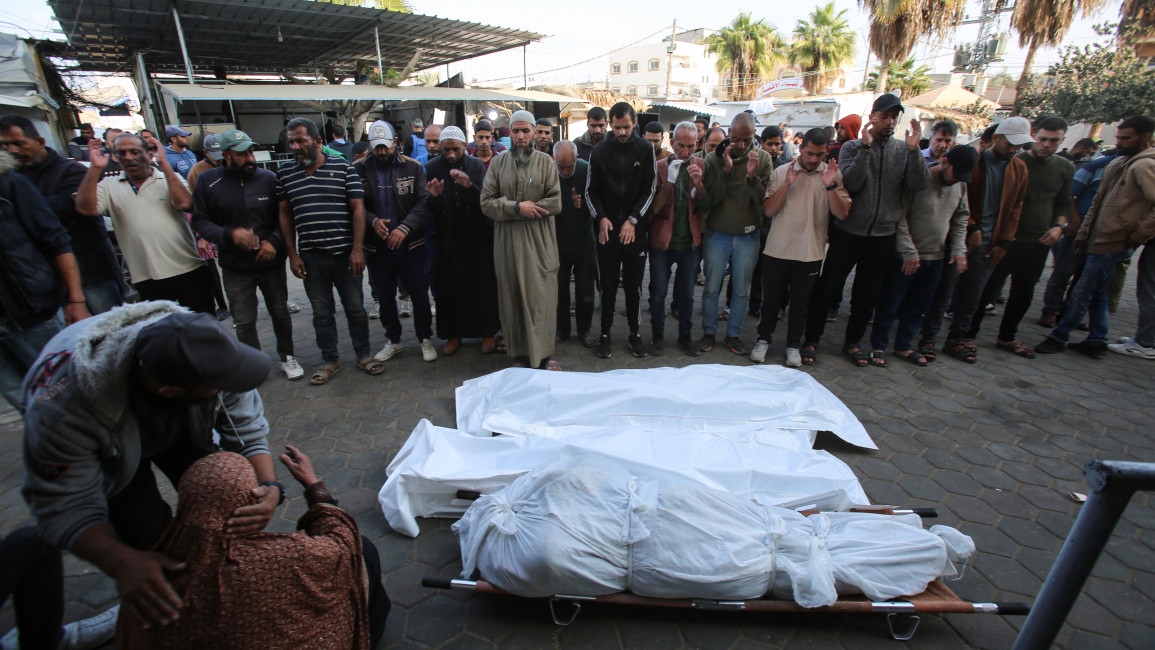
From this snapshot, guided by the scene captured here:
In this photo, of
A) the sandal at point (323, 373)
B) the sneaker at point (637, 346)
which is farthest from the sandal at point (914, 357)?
the sandal at point (323, 373)

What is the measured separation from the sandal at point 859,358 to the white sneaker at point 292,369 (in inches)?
196

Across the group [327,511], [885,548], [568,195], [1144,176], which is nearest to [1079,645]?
[885,548]

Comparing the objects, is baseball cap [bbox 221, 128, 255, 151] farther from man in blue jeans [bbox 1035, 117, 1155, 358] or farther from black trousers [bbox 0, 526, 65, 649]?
man in blue jeans [bbox 1035, 117, 1155, 358]

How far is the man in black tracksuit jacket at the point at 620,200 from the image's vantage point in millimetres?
4516

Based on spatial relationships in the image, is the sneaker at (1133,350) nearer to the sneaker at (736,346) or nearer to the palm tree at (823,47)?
the sneaker at (736,346)

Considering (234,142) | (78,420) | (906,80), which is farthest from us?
(906,80)

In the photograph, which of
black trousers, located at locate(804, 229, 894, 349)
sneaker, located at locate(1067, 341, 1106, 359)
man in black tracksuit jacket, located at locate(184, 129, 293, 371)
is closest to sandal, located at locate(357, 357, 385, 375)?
man in black tracksuit jacket, located at locate(184, 129, 293, 371)

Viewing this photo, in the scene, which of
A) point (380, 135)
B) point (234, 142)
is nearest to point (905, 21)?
point (380, 135)

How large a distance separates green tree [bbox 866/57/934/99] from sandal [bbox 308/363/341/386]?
87.8ft

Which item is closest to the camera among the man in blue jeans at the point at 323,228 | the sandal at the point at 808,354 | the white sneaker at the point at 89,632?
the white sneaker at the point at 89,632

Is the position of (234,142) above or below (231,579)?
above

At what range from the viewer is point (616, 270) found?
16.0 ft

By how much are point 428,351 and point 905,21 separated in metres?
22.5

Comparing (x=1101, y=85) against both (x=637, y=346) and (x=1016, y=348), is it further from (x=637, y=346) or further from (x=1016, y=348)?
(x=637, y=346)
